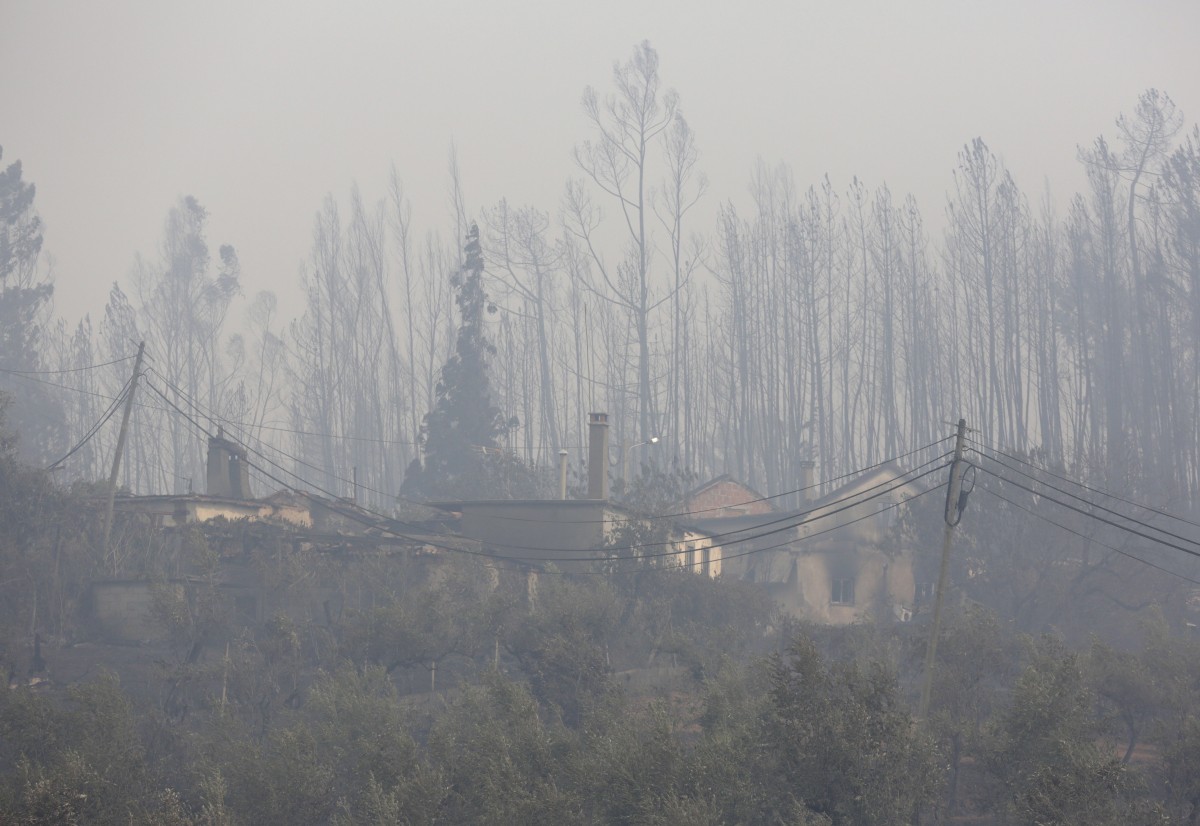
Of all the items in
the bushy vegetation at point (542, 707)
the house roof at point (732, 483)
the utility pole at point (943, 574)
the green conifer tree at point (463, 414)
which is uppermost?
the green conifer tree at point (463, 414)

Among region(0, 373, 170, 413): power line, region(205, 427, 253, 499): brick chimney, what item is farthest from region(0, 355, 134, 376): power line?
region(205, 427, 253, 499): brick chimney

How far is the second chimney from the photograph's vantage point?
43.6m

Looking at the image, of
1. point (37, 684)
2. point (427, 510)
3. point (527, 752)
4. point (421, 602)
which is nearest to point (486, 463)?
point (427, 510)

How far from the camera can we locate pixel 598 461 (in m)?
43.7

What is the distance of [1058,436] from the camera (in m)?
68.8

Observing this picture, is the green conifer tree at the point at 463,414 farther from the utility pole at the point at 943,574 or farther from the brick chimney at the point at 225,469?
the utility pole at the point at 943,574

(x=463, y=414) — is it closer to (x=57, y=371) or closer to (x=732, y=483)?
(x=732, y=483)

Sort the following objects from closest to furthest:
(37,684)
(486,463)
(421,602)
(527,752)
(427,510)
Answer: (527,752)
(37,684)
(421,602)
(427,510)
(486,463)

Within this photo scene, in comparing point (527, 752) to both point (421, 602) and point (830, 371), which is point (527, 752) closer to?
point (421, 602)

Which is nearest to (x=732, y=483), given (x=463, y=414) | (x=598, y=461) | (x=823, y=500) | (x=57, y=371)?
(x=823, y=500)

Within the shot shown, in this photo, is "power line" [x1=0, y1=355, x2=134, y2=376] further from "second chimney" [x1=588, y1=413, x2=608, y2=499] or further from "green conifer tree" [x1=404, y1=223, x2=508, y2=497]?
"second chimney" [x1=588, y1=413, x2=608, y2=499]

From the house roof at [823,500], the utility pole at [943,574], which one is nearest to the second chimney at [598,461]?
the house roof at [823,500]

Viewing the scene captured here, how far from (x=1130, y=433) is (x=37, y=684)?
56808mm

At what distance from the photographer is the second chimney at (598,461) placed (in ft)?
143
